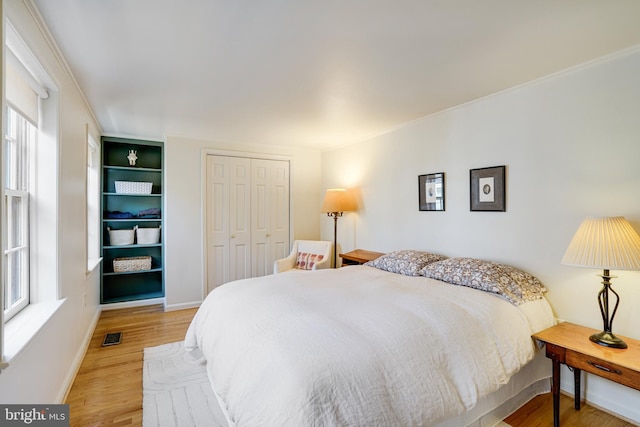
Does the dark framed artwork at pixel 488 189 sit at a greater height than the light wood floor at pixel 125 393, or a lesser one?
greater

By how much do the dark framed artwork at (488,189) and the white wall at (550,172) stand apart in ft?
0.17

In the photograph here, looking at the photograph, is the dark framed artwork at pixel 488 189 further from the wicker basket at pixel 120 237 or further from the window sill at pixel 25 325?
the wicker basket at pixel 120 237

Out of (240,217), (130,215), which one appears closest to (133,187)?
(130,215)

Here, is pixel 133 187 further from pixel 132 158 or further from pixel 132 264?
pixel 132 264

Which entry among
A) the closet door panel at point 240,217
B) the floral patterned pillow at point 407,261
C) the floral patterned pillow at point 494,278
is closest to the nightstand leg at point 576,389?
the floral patterned pillow at point 494,278

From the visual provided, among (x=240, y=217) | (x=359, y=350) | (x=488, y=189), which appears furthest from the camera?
(x=240, y=217)

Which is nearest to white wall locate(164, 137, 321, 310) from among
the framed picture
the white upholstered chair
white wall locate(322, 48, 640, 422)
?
the white upholstered chair

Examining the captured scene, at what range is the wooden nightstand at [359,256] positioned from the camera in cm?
363

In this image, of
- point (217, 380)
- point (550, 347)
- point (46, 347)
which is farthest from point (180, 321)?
point (550, 347)

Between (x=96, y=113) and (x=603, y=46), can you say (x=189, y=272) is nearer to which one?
(x=96, y=113)

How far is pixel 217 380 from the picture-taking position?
167 centimetres

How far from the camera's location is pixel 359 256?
12.3 ft

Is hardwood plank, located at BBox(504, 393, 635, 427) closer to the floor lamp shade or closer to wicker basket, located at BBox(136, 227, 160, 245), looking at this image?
the floor lamp shade

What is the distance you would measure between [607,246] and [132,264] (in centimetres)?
484
